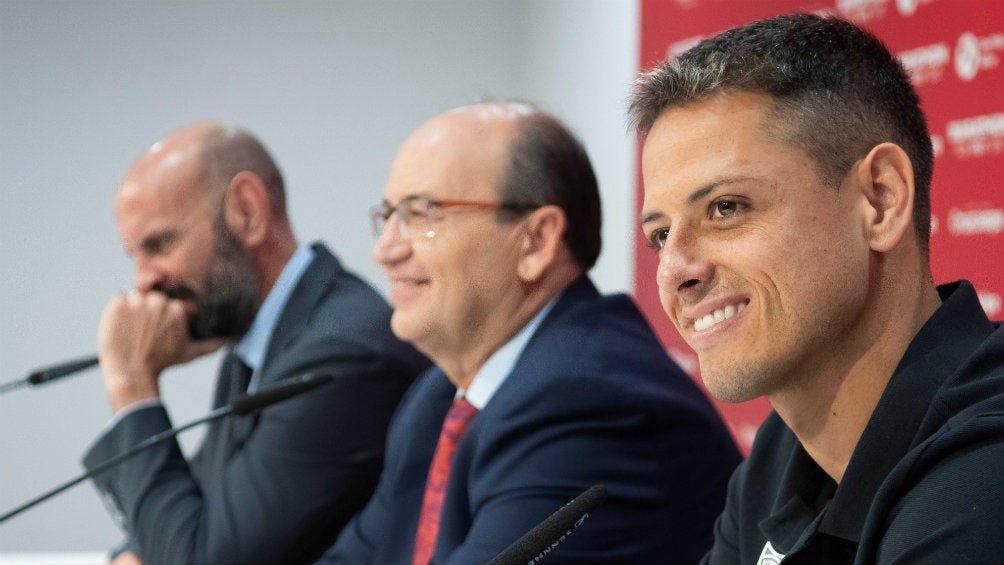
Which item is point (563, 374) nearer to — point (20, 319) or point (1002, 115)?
point (1002, 115)

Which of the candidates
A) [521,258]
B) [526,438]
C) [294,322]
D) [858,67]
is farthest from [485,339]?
[858,67]

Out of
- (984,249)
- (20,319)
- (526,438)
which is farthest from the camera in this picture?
(20,319)

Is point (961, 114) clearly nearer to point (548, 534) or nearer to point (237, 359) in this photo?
point (548, 534)

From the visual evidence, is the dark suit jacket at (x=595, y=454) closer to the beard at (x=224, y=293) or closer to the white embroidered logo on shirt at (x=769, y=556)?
the white embroidered logo on shirt at (x=769, y=556)

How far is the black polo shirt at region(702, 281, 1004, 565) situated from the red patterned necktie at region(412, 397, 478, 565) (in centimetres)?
62

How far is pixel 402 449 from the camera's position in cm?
219

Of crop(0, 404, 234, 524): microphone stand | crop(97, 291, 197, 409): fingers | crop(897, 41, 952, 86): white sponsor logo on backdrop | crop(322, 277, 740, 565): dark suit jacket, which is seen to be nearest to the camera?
crop(322, 277, 740, 565): dark suit jacket

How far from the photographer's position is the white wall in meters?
4.75

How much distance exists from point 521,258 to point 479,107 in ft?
1.02

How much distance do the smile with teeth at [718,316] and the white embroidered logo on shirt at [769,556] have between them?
26 cm

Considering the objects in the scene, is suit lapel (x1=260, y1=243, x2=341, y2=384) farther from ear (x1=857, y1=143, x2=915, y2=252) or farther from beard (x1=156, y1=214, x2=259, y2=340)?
ear (x1=857, y1=143, x2=915, y2=252)

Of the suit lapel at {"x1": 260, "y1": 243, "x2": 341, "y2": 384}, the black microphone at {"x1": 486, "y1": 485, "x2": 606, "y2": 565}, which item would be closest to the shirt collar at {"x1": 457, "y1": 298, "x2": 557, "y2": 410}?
the suit lapel at {"x1": 260, "y1": 243, "x2": 341, "y2": 384}

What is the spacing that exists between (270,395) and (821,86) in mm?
1216

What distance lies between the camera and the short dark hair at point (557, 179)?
6.90 ft
